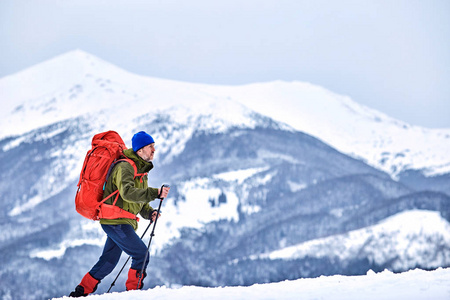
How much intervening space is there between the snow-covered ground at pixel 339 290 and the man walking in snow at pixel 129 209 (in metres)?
0.49

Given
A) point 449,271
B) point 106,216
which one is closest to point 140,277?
point 106,216

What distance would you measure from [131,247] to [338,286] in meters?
3.34

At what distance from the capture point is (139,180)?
9.56m

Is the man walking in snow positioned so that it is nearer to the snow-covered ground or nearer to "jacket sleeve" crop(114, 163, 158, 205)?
"jacket sleeve" crop(114, 163, 158, 205)

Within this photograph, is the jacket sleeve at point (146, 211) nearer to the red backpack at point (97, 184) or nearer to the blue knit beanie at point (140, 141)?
the red backpack at point (97, 184)

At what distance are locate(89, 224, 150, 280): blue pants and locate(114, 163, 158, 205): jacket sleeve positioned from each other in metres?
0.70

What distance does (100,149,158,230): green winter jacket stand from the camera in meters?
9.00

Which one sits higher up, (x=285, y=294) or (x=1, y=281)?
(x=1, y=281)

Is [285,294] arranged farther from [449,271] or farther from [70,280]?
[70,280]

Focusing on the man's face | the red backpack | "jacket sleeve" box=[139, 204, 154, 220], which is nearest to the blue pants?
the red backpack

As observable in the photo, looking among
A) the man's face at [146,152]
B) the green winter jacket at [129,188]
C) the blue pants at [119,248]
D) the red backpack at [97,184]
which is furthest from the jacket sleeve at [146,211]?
the man's face at [146,152]

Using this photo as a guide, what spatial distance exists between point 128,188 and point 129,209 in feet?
2.19

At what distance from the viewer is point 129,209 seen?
9555 mm

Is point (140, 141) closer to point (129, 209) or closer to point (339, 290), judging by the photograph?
point (129, 209)
